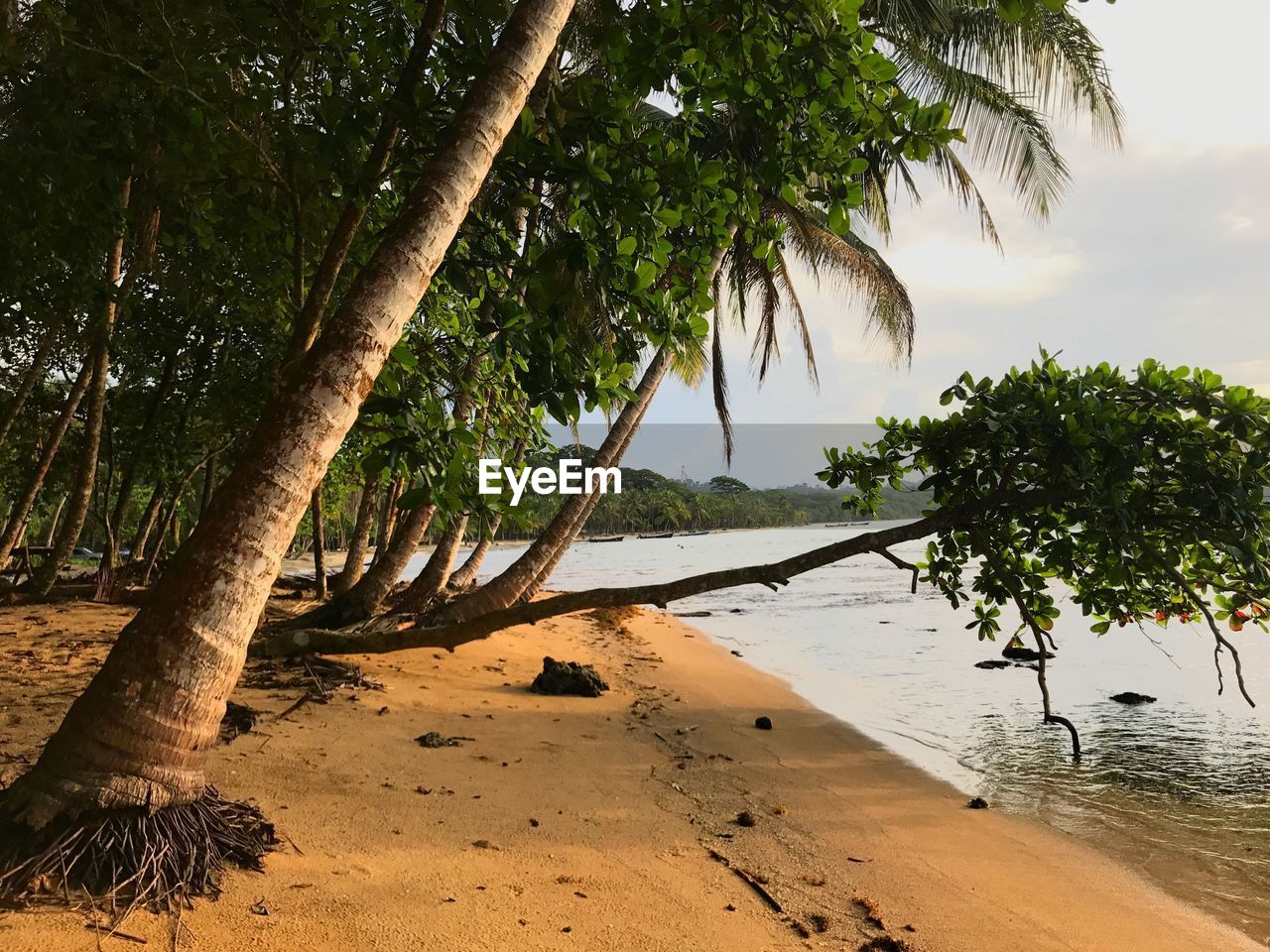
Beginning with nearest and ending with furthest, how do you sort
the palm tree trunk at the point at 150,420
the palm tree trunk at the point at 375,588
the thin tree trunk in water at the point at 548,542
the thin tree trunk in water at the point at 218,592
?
1. the thin tree trunk in water at the point at 218,592
2. the thin tree trunk in water at the point at 548,542
3. the palm tree trunk at the point at 375,588
4. the palm tree trunk at the point at 150,420

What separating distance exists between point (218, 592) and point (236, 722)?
2437mm

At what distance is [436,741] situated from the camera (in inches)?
185

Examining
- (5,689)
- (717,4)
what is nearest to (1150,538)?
(717,4)

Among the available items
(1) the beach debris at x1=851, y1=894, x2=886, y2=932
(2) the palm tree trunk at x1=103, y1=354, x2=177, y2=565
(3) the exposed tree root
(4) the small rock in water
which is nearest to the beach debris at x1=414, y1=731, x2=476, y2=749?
(4) the small rock in water

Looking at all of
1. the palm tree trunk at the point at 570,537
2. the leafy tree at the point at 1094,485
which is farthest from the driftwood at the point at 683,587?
the palm tree trunk at the point at 570,537

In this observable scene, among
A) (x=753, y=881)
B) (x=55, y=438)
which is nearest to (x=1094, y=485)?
(x=753, y=881)

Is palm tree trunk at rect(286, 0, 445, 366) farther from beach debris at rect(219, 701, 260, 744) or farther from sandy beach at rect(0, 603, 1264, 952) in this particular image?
beach debris at rect(219, 701, 260, 744)

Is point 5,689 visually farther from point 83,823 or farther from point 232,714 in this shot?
point 83,823

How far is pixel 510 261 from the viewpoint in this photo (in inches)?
143

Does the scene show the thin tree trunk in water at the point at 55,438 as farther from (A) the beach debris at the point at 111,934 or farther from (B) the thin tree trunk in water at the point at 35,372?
(A) the beach debris at the point at 111,934

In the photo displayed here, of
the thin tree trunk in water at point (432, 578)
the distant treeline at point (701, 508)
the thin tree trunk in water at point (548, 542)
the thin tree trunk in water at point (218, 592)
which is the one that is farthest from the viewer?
the distant treeline at point (701, 508)

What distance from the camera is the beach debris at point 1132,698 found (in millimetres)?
9352

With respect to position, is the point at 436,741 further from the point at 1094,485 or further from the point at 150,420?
the point at 150,420

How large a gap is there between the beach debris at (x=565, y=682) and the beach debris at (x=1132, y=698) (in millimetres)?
6529
